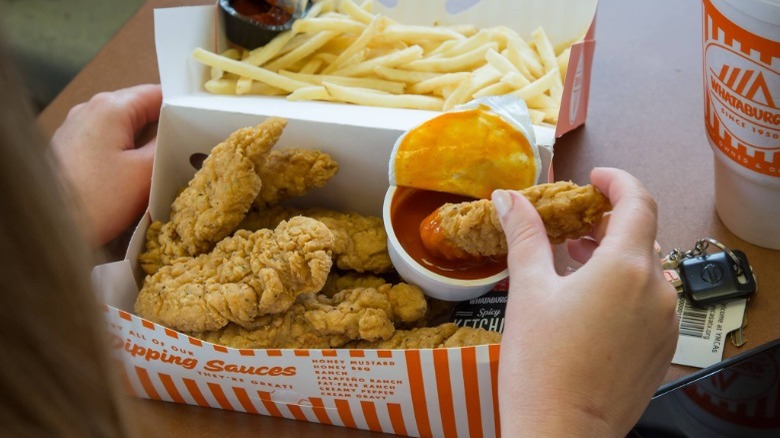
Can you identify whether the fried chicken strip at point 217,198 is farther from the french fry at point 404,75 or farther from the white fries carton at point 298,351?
the french fry at point 404,75

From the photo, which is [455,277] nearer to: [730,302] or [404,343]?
[404,343]

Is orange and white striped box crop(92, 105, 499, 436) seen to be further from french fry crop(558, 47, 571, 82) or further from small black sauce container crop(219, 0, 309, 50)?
french fry crop(558, 47, 571, 82)

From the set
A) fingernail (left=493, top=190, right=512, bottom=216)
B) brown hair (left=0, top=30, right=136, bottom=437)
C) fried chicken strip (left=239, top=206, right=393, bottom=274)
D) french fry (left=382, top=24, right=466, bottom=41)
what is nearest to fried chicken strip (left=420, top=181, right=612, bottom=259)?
fingernail (left=493, top=190, right=512, bottom=216)

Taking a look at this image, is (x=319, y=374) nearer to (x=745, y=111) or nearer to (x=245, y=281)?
(x=245, y=281)

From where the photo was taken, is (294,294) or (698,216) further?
(698,216)

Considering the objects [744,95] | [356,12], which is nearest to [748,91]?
[744,95]

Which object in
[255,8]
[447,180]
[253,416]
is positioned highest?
[255,8]

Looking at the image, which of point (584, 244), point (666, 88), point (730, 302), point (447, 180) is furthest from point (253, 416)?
point (666, 88)

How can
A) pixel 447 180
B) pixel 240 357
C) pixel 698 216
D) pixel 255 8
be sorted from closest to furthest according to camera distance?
pixel 240 357
pixel 447 180
pixel 698 216
pixel 255 8
